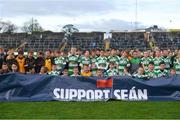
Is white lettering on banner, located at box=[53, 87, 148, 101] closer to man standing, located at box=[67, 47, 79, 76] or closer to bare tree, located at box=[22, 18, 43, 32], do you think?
man standing, located at box=[67, 47, 79, 76]

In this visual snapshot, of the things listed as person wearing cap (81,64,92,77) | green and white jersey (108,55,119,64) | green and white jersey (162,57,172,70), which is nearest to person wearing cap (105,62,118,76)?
green and white jersey (108,55,119,64)

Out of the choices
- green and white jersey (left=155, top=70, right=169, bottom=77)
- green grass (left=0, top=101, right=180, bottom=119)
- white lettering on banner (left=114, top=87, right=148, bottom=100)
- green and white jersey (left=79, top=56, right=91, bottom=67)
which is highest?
green and white jersey (left=79, top=56, right=91, bottom=67)

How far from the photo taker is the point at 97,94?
1271 centimetres

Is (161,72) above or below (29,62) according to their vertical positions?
below

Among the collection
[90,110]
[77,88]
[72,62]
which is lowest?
[90,110]

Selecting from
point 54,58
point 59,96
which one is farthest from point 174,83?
point 54,58

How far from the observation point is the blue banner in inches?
500

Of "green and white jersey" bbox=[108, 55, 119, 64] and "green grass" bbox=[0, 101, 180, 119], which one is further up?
"green and white jersey" bbox=[108, 55, 119, 64]

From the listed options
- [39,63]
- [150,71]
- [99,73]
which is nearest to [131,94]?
[99,73]

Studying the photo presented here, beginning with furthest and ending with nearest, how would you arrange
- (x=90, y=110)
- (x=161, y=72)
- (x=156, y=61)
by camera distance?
(x=156, y=61) < (x=161, y=72) < (x=90, y=110)

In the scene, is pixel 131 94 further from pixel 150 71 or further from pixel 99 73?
pixel 150 71

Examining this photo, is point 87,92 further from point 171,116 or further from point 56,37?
point 56,37

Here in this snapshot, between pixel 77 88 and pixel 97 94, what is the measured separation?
63 centimetres

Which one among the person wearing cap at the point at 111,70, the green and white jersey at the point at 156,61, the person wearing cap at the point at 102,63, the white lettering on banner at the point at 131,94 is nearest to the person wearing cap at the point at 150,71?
the green and white jersey at the point at 156,61
